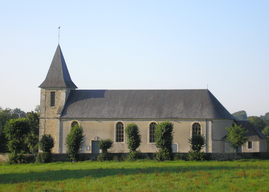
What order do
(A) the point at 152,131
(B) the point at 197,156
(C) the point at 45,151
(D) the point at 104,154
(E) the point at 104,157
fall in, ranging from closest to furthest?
(B) the point at 197,156 < (E) the point at 104,157 < (D) the point at 104,154 < (C) the point at 45,151 < (A) the point at 152,131

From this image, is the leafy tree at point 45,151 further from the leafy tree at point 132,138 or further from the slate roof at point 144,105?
the leafy tree at point 132,138

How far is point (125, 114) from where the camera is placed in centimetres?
4275

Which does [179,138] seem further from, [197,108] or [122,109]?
[122,109]

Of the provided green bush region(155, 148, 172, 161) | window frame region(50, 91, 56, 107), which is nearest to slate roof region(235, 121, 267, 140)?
green bush region(155, 148, 172, 161)

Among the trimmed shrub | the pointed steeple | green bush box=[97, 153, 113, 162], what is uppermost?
the pointed steeple

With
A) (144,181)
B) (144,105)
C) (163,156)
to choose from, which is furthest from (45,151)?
(144,181)

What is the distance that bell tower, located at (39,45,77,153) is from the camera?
43.8 m

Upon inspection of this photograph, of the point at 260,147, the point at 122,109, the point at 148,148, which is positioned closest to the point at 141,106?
the point at 122,109

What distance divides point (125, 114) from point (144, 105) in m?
2.82

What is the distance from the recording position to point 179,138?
41.0 meters

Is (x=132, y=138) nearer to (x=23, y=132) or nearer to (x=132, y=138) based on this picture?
(x=132, y=138)

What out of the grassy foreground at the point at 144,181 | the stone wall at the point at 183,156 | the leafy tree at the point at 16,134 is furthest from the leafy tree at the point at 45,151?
the grassy foreground at the point at 144,181

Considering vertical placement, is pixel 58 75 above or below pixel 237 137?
above

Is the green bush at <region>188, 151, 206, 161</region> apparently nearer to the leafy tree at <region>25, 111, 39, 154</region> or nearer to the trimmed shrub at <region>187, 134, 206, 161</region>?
the trimmed shrub at <region>187, 134, 206, 161</region>
